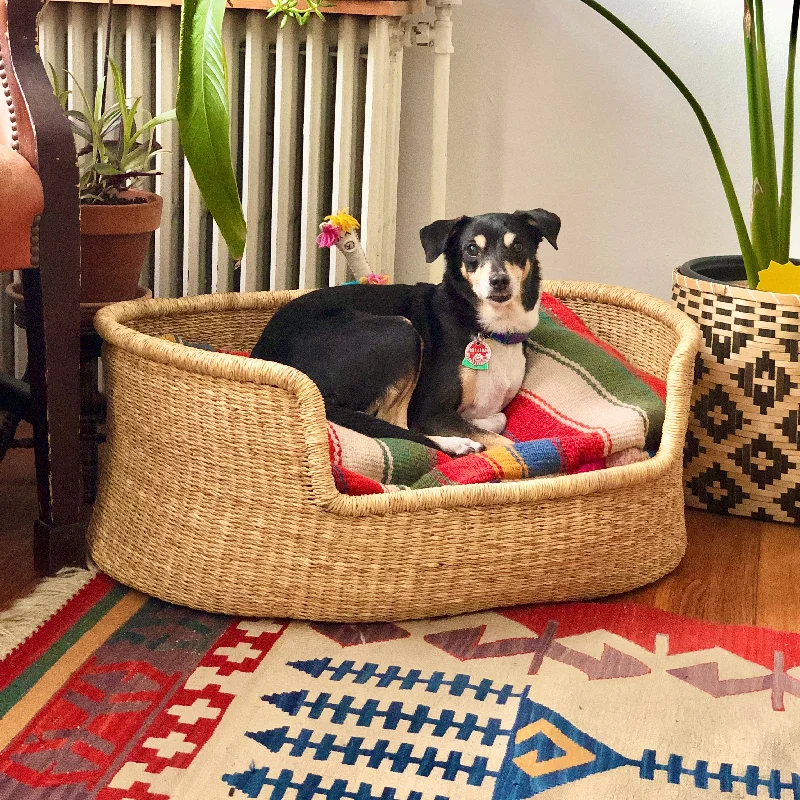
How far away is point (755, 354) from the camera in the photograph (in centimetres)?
183

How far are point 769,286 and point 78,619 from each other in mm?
1321

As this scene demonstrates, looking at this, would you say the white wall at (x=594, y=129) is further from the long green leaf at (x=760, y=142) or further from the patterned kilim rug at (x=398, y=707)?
the patterned kilim rug at (x=398, y=707)

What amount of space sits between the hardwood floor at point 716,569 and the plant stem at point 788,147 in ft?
1.78

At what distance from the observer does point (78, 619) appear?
1475 millimetres

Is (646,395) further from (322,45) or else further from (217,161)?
(322,45)

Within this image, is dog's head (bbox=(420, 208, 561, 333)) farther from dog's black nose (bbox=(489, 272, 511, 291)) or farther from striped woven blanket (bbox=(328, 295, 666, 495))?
striped woven blanket (bbox=(328, 295, 666, 495))

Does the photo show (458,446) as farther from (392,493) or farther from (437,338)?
(392,493)

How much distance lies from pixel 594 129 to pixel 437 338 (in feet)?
2.74

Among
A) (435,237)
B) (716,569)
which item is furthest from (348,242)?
(716,569)

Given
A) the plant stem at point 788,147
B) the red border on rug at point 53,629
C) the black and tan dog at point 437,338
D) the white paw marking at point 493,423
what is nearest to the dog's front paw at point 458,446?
the black and tan dog at point 437,338

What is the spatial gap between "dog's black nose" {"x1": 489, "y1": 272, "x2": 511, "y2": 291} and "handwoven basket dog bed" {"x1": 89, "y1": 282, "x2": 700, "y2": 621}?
0.37 meters

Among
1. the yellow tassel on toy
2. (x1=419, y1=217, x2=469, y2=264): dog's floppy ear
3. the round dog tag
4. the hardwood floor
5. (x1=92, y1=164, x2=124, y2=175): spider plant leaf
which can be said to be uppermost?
(x1=92, y1=164, x2=124, y2=175): spider plant leaf

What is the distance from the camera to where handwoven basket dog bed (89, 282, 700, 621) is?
141 centimetres

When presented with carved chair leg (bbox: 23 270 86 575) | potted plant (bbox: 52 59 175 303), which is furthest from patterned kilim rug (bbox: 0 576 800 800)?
potted plant (bbox: 52 59 175 303)
